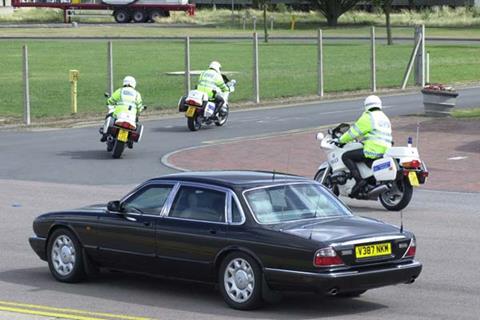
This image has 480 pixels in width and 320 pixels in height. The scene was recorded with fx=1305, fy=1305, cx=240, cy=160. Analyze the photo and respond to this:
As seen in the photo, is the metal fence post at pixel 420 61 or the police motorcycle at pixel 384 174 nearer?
the police motorcycle at pixel 384 174

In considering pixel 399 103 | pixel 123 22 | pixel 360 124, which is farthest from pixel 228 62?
pixel 123 22

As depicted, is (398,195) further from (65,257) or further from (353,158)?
(65,257)

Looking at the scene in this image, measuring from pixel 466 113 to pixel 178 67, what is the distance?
20.6 m

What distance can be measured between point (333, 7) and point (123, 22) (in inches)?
848

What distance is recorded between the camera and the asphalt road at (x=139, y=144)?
24.9 meters

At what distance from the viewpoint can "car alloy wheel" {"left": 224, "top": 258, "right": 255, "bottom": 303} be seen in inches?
476

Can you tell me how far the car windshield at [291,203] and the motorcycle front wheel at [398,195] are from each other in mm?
6247

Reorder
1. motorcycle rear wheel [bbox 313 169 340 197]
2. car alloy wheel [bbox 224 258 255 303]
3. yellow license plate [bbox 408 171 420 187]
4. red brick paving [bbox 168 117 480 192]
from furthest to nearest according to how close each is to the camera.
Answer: red brick paving [bbox 168 117 480 192]
motorcycle rear wheel [bbox 313 169 340 197]
yellow license plate [bbox 408 171 420 187]
car alloy wheel [bbox 224 258 255 303]

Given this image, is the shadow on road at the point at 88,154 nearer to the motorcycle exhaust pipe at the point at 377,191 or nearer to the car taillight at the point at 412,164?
the motorcycle exhaust pipe at the point at 377,191

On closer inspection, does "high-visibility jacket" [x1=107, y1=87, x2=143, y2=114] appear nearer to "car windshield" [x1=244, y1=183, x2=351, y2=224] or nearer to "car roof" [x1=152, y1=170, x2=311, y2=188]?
"car roof" [x1=152, y1=170, x2=311, y2=188]

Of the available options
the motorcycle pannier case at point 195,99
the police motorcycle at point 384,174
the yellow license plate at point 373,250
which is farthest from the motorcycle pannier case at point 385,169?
the motorcycle pannier case at point 195,99

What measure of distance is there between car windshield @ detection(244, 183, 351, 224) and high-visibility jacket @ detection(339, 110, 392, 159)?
6592mm

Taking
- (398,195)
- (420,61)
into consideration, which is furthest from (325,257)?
(420,61)

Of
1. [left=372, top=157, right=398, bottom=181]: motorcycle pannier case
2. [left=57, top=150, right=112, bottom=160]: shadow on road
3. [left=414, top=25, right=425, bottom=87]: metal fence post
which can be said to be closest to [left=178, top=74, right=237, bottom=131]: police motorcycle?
[left=57, top=150, right=112, bottom=160]: shadow on road
